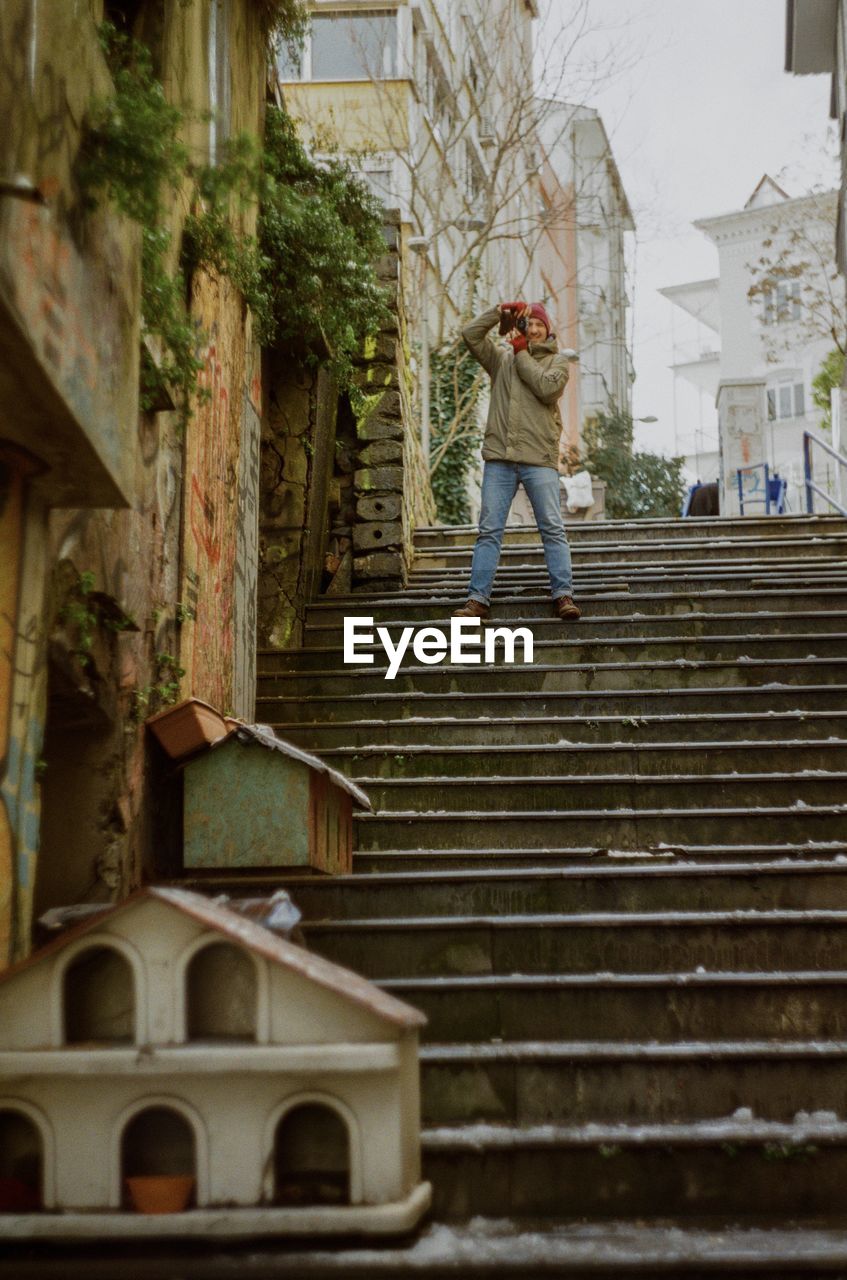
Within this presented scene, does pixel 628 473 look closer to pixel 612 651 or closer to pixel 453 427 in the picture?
pixel 453 427

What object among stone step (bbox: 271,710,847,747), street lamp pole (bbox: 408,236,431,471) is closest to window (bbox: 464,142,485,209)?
street lamp pole (bbox: 408,236,431,471)

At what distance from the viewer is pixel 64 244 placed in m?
3.39

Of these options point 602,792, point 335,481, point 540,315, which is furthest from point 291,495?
point 602,792

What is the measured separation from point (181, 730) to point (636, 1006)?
1.78 metres

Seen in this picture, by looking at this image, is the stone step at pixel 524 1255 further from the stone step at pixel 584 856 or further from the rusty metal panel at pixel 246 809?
the stone step at pixel 584 856

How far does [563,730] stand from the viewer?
6.67m

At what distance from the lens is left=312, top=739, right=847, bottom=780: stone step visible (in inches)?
247

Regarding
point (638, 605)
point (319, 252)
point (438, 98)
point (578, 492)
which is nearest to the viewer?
point (319, 252)

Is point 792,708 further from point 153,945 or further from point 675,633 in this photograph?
point 153,945

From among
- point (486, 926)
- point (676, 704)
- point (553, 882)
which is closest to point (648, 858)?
point (553, 882)

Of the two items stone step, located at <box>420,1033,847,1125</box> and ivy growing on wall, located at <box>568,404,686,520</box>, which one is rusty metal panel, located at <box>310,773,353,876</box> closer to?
stone step, located at <box>420,1033,847,1125</box>

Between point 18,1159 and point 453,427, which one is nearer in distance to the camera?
point 18,1159

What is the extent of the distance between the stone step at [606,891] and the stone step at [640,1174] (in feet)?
3.87

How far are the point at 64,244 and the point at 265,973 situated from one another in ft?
5.71
